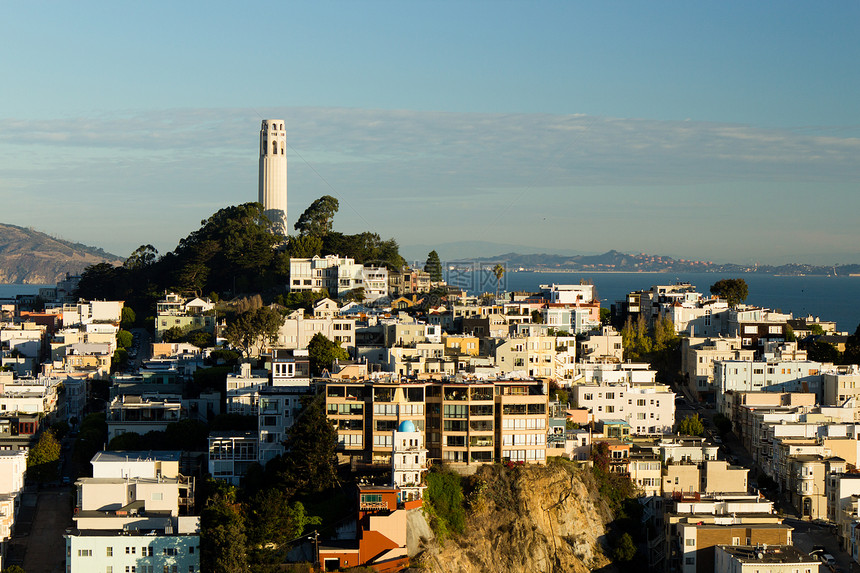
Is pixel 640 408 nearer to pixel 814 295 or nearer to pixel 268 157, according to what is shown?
pixel 268 157

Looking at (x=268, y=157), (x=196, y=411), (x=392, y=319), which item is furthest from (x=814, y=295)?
(x=196, y=411)

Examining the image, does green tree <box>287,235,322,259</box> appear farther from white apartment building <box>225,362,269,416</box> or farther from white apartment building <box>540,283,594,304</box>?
white apartment building <box>225,362,269,416</box>

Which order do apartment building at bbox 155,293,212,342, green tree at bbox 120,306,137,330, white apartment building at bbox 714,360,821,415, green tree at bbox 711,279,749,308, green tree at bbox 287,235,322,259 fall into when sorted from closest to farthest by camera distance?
1. white apartment building at bbox 714,360,821,415
2. apartment building at bbox 155,293,212,342
3. green tree at bbox 287,235,322,259
4. green tree at bbox 120,306,137,330
5. green tree at bbox 711,279,749,308

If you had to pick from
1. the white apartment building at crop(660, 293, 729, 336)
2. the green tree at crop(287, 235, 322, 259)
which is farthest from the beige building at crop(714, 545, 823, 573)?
the green tree at crop(287, 235, 322, 259)

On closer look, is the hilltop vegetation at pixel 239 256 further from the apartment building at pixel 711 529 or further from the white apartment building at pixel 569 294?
the apartment building at pixel 711 529

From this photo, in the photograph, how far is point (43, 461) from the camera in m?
40.6

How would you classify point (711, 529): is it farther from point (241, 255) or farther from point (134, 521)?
point (241, 255)

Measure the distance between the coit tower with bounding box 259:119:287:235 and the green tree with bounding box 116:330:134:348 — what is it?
593 inches

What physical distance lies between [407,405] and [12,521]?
12.5 metres

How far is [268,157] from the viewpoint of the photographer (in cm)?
7494

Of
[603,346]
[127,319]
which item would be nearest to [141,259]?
[127,319]

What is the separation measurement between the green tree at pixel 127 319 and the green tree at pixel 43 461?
25512 mm

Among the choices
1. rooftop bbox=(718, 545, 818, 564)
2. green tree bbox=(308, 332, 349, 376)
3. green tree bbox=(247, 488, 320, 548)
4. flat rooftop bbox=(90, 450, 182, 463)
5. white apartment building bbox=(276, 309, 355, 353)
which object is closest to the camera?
green tree bbox=(247, 488, 320, 548)

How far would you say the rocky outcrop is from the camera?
1419 inches
